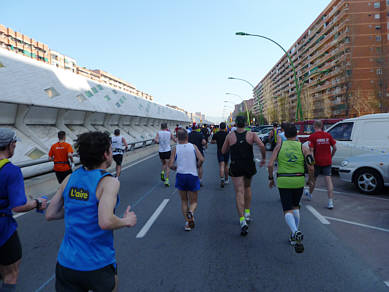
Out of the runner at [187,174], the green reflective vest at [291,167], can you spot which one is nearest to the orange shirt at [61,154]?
the runner at [187,174]

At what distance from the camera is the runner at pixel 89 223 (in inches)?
69.8

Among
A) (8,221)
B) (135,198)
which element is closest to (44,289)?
(8,221)

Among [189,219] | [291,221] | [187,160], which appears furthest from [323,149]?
[189,219]

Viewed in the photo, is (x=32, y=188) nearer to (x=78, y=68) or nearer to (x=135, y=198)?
(x=135, y=198)

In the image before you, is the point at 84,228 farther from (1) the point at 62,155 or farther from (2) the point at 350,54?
(2) the point at 350,54

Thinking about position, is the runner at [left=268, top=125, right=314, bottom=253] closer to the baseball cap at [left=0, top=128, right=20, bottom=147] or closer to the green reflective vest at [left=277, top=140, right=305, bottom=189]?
the green reflective vest at [left=277, top=140, right=305, bottom=189]

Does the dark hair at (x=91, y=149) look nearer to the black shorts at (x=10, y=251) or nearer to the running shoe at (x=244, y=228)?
the black shorts at (x=10, y=251)

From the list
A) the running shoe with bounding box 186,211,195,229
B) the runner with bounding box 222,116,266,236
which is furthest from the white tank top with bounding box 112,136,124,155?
the runner with bounding box 222,116,266,236

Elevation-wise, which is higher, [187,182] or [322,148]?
[322,148]

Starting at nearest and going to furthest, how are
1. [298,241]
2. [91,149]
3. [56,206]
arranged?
[91,149], [56,206], [298,241]

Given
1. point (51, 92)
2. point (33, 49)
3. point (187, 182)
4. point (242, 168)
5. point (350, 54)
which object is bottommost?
point (187, 182)

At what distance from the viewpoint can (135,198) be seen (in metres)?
A: 7.13

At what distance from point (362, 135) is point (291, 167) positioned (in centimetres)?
568

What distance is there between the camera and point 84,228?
181 centimetres
